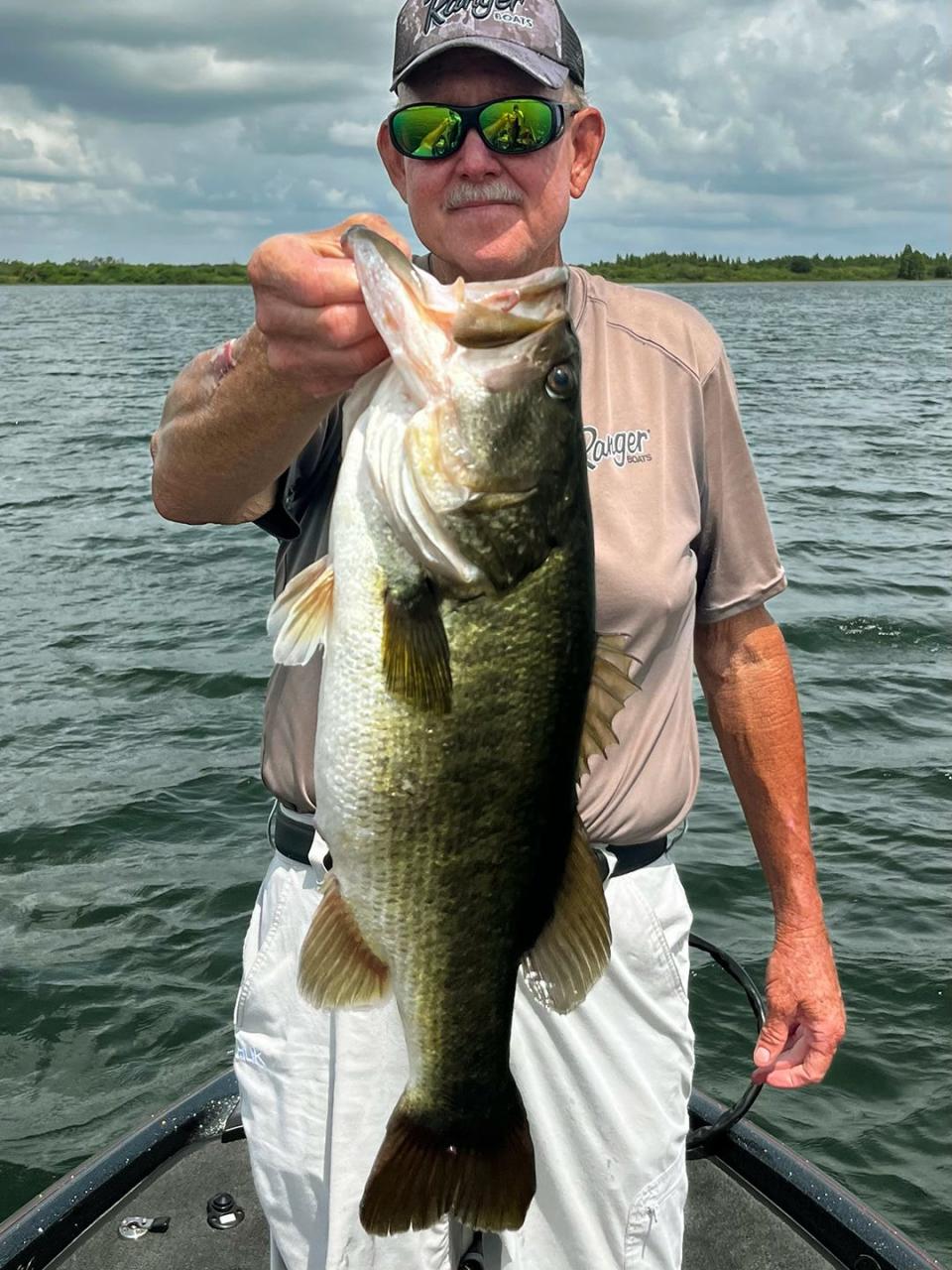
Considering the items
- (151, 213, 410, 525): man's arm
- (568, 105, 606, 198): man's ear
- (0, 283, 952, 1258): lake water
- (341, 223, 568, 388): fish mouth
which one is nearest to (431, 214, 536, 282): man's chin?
(568, 105, 606, 198): man's ear

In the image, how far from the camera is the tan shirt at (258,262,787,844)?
263 centimetres

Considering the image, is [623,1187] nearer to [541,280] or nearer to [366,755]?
[366,755]

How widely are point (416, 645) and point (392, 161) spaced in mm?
1426

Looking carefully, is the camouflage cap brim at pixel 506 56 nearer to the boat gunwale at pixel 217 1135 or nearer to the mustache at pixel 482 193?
the mustache at pixel 482 193

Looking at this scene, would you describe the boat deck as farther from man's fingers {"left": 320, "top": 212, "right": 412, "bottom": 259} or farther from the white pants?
man's fingers {"left": 320, "top": 212, "right": 412, "bottom": 259}

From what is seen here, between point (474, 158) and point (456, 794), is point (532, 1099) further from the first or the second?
point (474, 158)

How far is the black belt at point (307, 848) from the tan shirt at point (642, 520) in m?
0.04

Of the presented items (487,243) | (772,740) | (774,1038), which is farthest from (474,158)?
(774,1038)

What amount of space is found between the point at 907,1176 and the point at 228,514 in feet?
14.4

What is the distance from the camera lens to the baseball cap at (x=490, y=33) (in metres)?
2.56

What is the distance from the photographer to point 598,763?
272 centimetres

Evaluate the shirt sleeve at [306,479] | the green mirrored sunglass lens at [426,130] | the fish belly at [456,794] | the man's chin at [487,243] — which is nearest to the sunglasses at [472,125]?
the green mirrored sunglass lens at [426,130]

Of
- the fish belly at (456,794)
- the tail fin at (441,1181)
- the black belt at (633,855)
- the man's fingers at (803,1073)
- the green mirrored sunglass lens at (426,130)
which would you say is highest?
the green mirrored sunglass lens at (426,130)

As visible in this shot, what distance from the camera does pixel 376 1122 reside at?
264 cm
